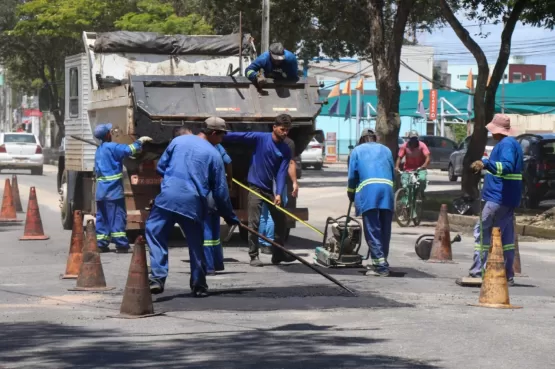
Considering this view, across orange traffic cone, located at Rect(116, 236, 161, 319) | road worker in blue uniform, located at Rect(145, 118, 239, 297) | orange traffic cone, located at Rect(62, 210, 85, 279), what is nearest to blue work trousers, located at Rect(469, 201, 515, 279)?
road worker in blue uniform, located at Rect(145, 118, 239, 297)

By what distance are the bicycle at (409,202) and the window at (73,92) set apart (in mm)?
6092

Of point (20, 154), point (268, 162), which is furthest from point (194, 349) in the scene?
point (20, 154)

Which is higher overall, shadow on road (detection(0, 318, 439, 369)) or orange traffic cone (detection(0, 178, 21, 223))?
shadow on road (detection(0, 318, 439, 369))

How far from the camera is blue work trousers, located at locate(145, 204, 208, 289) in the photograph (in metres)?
10.4

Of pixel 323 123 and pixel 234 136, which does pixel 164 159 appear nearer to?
pixel 234 136

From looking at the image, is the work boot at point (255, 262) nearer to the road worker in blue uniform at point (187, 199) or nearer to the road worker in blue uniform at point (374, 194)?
the road worker in blue uniform at point (374, 194)

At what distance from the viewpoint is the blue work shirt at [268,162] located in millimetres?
13656

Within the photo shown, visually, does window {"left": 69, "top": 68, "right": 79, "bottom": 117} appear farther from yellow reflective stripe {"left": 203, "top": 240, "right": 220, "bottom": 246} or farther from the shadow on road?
the shadow on road

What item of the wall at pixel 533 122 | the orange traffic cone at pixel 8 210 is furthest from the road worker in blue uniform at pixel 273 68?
the wall at pixel 533 122

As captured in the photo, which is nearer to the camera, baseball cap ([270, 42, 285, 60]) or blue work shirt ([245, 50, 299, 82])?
baseball cap ([270, 42, 285, 60])

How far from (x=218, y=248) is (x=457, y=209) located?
10391 millimetres

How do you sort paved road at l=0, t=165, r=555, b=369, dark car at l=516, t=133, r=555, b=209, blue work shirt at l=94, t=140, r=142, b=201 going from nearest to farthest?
1. paved road at l=0, t=165, r=555, b=369
2. blue work shirt at l=94, t=140, r=142, b=201
3. dark car at l=516, t=133, r=555, b=209

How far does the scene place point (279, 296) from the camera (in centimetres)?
1066

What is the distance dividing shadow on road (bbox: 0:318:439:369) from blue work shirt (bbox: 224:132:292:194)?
194 inches
